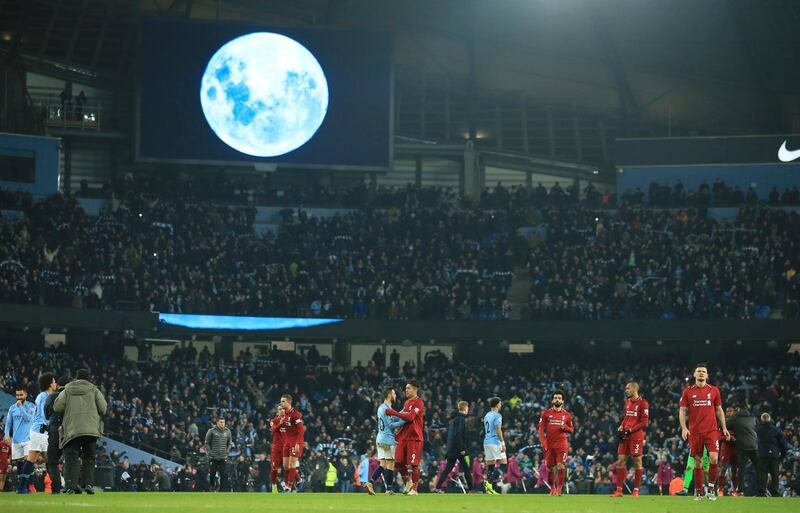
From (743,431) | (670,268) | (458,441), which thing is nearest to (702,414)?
(743,431)

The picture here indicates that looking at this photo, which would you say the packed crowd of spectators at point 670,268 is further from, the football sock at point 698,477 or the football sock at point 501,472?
the football sock at point 698,477

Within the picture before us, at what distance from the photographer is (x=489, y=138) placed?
61000 mm

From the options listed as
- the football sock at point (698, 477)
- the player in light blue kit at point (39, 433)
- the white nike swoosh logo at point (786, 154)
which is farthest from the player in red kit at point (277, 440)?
the white nike swoosh logo at point (786, 154)

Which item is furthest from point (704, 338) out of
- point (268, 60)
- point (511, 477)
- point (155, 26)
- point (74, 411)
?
point (74, 411)

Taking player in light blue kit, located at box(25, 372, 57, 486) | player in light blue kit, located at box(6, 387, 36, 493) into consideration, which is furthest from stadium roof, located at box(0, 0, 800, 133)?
player in light blue kit, located at box(25, 372, 57, 486)

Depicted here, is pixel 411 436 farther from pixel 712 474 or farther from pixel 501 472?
pixel 501 472

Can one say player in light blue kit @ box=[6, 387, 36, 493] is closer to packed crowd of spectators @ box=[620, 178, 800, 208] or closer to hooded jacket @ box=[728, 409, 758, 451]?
hooded jacket @ box=[728, 409, 758, 451]

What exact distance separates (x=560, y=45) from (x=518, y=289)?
41.8 ft

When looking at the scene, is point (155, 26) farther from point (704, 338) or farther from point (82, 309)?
point (704, 338)

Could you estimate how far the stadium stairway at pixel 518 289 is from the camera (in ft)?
169

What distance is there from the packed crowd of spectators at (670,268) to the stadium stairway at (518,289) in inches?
38.6

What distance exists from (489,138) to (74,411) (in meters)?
43.1

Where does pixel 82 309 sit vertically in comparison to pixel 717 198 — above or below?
below

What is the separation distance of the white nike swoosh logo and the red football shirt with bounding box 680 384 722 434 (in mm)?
36916
